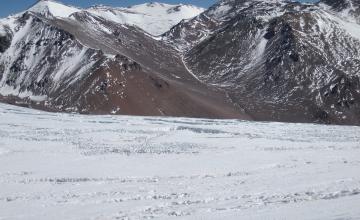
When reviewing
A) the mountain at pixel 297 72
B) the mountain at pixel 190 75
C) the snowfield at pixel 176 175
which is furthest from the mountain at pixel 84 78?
the snowfield at pixel 176 175

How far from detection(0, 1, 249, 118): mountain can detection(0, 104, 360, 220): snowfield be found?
72.0m

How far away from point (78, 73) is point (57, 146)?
10018 cm

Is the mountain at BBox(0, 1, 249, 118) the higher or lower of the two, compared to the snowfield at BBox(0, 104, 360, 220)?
higher

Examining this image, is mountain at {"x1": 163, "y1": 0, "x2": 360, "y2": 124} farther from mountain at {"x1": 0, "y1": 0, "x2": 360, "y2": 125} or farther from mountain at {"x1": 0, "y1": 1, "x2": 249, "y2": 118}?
mountain at {"x1": 0, "y1": 1, "x2": 249, "y2": 118}

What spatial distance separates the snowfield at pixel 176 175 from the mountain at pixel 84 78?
71998mm

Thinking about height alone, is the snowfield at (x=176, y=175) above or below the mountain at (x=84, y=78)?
below

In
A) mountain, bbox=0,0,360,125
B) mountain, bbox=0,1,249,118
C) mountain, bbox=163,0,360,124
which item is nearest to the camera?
mountain, bbox=0,1,249,118

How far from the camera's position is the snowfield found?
20984mm

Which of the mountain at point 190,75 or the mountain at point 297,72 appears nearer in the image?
the mountain at point 190,75

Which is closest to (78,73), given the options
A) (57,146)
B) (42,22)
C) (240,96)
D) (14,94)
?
(14,94)

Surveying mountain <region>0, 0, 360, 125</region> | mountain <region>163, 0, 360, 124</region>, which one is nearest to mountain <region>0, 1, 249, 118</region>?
mountain <region>0, 0, 360, 125</region>

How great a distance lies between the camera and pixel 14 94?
15112cm

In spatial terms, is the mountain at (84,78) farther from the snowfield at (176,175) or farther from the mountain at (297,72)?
the snowfield at (176,175)

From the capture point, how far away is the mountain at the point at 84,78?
128 m
